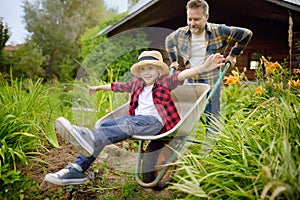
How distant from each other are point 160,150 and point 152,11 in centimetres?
445

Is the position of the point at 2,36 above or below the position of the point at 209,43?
above

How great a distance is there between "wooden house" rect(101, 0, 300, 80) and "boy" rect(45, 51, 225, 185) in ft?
12.4

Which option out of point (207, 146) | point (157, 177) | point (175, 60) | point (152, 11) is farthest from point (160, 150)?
point (152, 11)

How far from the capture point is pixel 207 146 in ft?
7.96

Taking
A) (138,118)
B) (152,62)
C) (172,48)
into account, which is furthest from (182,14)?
(138,118)

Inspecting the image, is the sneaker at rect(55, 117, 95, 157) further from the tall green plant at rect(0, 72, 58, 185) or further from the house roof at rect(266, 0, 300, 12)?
the house roof at rect(266, 0, 300, 12)

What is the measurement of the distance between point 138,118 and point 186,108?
705 mm

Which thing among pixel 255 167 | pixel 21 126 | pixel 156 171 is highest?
pixel 21 126

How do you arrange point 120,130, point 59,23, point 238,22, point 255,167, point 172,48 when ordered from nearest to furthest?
1. point 255,167
2. point 120,130
3. point 172,48
4. point 238,22
5. point 59,23

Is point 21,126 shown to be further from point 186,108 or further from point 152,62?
point 186,108

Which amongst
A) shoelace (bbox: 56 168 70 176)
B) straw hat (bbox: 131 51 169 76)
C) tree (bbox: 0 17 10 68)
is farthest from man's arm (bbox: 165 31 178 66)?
A: tree (bbox: 0 17 10 68)

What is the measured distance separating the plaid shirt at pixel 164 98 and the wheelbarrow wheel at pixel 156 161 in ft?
0.57

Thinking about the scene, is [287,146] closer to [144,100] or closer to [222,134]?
[222,134]

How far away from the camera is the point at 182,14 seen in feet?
24.3
